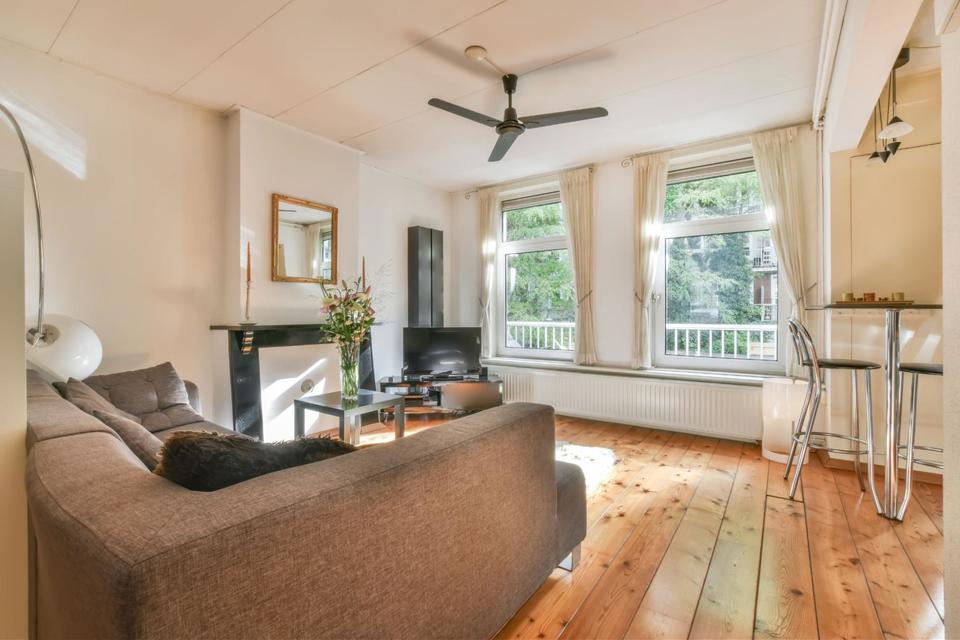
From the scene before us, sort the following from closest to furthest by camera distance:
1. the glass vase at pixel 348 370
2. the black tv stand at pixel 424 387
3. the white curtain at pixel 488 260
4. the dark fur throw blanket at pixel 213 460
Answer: the dark fur throw blanket at pixel 213 460 → the glass vase at pixel 348 370 → the black tv stand at pixel 424 387 → the white curtain at pixel 488 260

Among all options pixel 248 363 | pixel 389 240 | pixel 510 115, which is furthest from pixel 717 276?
pixel 248 363

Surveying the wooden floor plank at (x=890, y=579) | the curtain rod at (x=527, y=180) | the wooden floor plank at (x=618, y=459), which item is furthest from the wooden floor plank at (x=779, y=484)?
the curtain rod at (x=527, y=180)

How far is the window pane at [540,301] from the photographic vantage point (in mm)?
5004

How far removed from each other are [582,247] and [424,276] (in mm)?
1840

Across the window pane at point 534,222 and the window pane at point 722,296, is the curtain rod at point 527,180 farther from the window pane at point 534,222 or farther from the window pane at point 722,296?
the window pane at point 722,296

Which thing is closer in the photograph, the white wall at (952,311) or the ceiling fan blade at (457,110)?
the white wall at (952,311)

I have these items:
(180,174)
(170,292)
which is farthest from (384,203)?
(170,292)

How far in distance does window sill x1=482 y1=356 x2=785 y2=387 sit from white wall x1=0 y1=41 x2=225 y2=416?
3110 mm

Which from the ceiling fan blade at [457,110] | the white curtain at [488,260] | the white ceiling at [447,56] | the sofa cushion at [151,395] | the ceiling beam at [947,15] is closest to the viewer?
the ceiling beam at [947,15]

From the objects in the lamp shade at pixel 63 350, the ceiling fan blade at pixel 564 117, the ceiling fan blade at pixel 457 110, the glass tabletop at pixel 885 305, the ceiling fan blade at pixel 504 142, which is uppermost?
the ceiling fan blade at pixel 457 110

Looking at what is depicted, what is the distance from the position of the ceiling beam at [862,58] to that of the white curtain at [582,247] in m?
2.07

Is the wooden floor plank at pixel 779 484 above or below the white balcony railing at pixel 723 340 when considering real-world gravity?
below

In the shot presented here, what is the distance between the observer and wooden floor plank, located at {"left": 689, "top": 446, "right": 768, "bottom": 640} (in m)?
1.56

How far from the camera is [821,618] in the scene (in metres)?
1.61
